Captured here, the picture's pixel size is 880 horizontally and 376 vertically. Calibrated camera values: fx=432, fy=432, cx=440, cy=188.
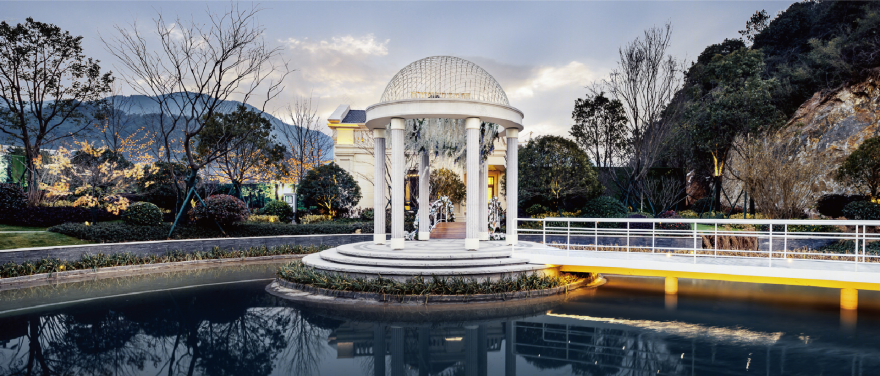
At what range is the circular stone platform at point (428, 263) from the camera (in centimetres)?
918

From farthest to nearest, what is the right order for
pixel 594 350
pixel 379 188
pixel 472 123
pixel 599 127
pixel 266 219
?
1. pixel 599 127
2. pixel 266 219
3. pixel 379 188
4. pixel 472 123
5. pixel 594 350

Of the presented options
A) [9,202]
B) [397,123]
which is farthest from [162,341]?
[9,202]

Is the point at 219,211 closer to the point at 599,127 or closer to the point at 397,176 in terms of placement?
the point at 397,176

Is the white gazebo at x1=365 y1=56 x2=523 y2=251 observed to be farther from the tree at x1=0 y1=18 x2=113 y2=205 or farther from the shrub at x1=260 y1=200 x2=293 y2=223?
the tree at x1=0 y1=18 x2=113 y2=205

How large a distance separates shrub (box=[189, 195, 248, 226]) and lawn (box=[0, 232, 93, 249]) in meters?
3.29

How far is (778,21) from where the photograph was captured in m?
28.9

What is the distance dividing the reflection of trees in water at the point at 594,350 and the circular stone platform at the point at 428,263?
2243 mm

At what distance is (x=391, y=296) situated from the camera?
8.69m

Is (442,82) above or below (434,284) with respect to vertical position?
above

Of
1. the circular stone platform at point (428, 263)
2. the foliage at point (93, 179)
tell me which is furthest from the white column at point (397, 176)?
the foliage at point (93, 179)

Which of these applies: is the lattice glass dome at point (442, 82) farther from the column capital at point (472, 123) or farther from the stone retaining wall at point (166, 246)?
the stone retaining wall at point (166, 246)

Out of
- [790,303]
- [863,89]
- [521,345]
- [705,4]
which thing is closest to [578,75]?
[705,4]

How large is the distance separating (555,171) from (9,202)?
20823 millimetres

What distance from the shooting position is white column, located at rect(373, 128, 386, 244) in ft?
36.5
